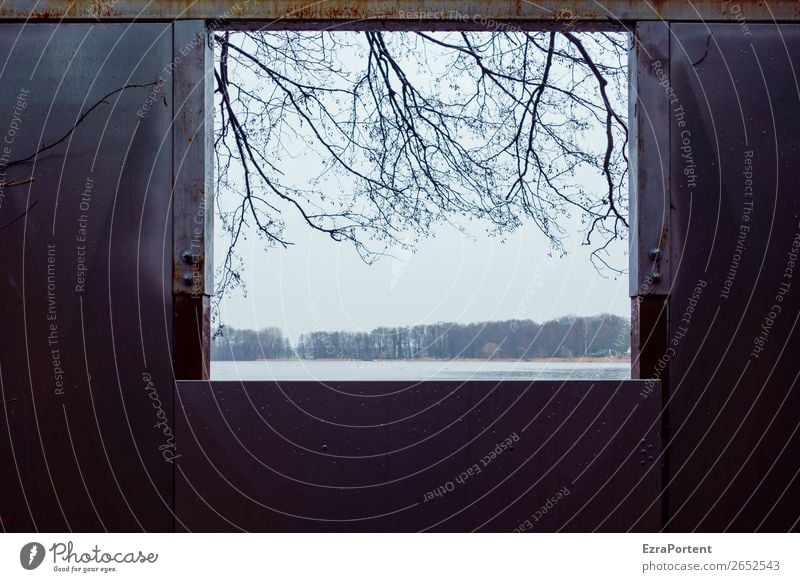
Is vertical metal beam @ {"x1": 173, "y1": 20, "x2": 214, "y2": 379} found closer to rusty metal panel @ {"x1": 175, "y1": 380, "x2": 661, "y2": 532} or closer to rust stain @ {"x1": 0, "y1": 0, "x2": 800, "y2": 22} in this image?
rust stain @ {"x1": 0, "y1": 0, "x2": 800, "y2": 22}

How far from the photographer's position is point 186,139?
2.75 m

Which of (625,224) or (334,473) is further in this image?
(625,224)

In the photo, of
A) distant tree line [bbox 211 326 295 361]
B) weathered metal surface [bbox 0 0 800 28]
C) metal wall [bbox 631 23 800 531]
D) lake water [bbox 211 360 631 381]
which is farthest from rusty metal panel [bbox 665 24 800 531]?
distant tree line [bbox 211 326 295 361]

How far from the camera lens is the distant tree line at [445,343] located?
2.70m

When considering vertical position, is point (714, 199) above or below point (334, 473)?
above

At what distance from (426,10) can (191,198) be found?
1.06 metres

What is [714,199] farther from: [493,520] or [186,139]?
[186,139]

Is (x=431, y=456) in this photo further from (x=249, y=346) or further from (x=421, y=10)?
(x=421, y=10)

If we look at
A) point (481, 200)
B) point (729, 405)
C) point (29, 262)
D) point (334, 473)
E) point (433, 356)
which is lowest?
point (334, 473)

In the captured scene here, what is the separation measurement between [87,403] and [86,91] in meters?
1.10

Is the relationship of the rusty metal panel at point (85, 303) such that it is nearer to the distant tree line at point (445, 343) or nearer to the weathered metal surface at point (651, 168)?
the distant tree line at point (445, 343)

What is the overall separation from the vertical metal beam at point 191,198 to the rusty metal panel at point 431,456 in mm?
268

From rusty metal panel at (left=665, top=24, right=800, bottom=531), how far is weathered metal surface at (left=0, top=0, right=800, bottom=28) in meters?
0.14

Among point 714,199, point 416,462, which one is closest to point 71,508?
point 416,462
